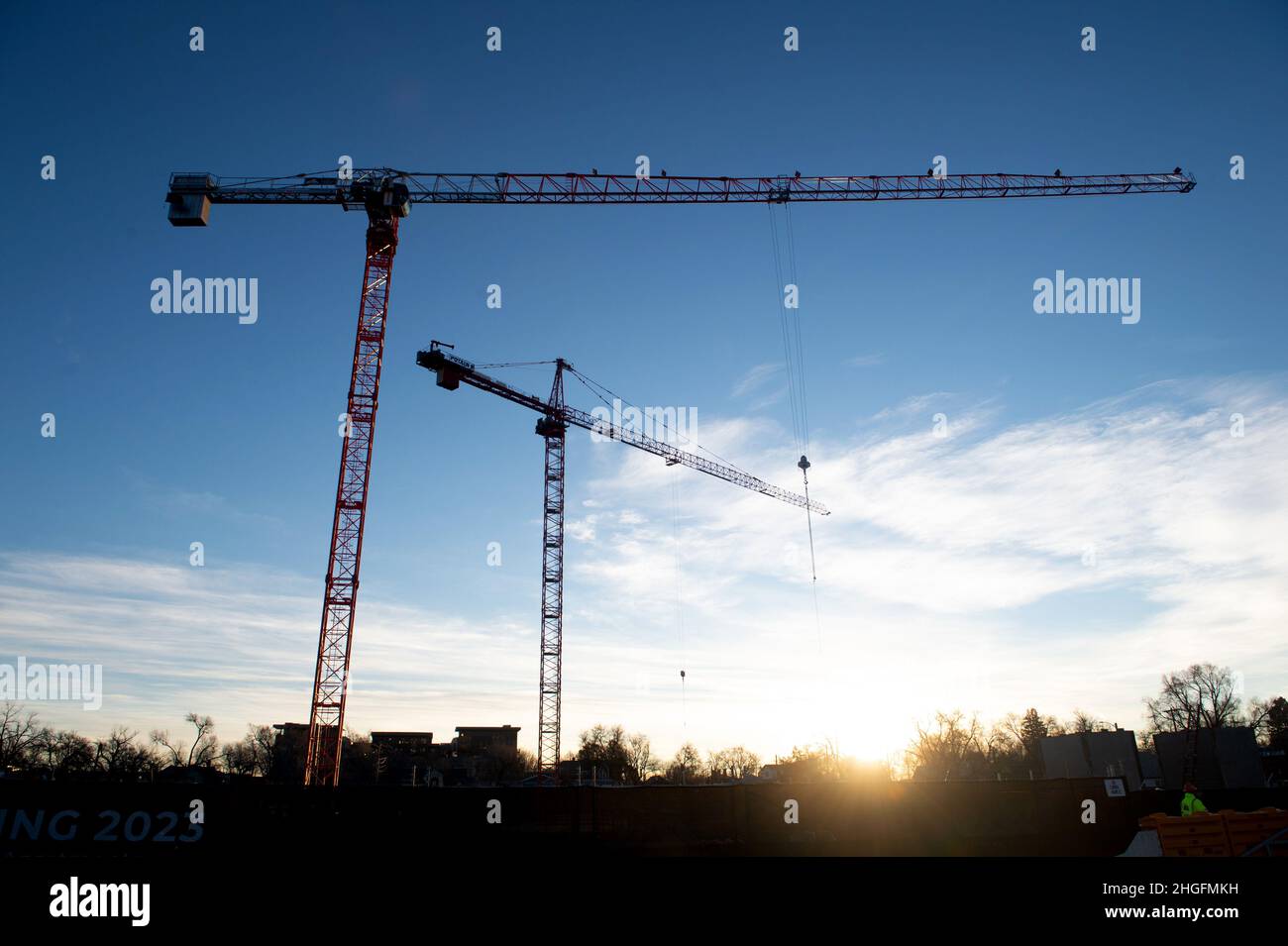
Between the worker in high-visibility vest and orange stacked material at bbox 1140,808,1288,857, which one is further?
the worker in high-visibility vest

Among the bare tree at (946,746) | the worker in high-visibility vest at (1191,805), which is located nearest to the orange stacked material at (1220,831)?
the worker in high-visibility vest at (1191,805)

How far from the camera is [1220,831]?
1252 centimetres

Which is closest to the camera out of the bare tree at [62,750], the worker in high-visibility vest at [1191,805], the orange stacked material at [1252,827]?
the orange stacked material at [1252,827]

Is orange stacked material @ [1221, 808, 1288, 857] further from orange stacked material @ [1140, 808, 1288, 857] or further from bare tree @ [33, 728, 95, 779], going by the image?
bare tree @ [33, 728, 95, 779]

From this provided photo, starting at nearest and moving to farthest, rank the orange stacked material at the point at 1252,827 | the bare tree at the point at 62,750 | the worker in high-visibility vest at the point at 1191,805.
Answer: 1. the orange stacked material at the point at 1252,827
2. the worker in high-visibility vest at the point at 1191,805
3. the bare tree at the point at 62,750

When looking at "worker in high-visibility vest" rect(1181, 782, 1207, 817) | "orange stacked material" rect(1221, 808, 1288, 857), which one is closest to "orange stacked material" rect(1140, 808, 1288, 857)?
"orange stacked material" rect(1221, 808, 1288, 857)

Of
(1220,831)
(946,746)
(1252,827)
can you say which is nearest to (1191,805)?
(1220,831)

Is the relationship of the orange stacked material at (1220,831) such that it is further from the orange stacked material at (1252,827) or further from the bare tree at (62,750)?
the bare tree at (62,750)

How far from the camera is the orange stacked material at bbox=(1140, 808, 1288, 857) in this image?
12281 millimetres

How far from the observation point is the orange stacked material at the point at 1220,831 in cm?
1228

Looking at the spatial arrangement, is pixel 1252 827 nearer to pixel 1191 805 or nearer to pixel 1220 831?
pixel 1220 831

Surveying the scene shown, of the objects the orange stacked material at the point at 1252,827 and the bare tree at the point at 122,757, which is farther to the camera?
the bare tree at the point at 122,757
